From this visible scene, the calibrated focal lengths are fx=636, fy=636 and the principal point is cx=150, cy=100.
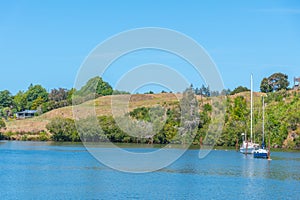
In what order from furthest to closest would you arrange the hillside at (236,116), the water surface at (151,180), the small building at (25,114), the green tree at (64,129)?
1. the small building at (25,114)
2. the green tree at (64,129)
3. the hillside at (236,116)
4. the water surface at (151,180)

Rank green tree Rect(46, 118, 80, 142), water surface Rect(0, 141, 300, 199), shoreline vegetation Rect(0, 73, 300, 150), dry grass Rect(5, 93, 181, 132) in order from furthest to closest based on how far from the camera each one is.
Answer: dry grass Rect(5, 93, 181, 132) < green tree Rect(46, 118, 80, 142) < shoreline vegetation Rect(0, 73, 300, 150) < water surface Rect(0, 141, 300, 199)

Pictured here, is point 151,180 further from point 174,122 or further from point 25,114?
point 25,114

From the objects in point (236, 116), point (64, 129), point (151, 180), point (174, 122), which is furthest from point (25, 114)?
point (151, 180)

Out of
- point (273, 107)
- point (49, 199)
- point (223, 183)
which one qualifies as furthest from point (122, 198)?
point (273, 107)

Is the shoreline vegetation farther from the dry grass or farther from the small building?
the small building

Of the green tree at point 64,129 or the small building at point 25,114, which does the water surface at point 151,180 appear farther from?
the small building at point 25,114

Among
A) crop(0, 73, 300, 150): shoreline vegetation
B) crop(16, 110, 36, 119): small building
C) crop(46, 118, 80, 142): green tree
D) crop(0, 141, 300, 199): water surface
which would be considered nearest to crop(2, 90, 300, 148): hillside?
crop(0, 73, 300, 150): shoreline vegetation

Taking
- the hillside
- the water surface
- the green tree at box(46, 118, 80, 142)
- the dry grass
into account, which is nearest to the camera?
the water surface

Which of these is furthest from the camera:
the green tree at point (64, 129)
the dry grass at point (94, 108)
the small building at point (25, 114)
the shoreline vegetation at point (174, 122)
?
the small building at point (25, 114)

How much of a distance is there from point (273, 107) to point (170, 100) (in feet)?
108

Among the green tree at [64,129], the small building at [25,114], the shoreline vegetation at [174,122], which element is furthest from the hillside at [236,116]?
the small building at [25,114]

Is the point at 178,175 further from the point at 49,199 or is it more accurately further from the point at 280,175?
the point at 49,199

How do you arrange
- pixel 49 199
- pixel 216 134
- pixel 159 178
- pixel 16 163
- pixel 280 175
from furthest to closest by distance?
pixel 216 134
pixel 16 163
pixel 280 175
pixel 159 178
pixel 49 199

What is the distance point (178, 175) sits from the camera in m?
61.7
